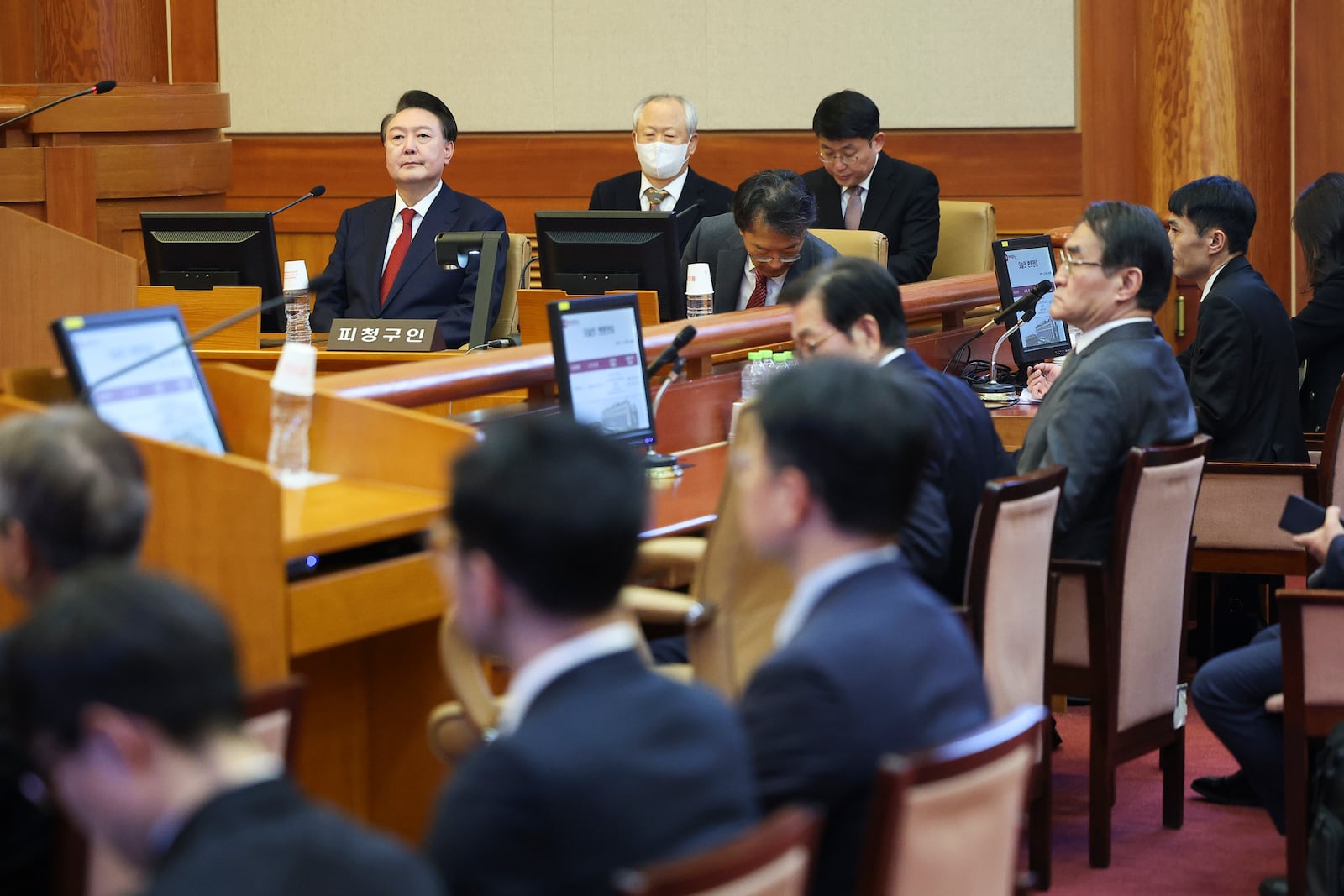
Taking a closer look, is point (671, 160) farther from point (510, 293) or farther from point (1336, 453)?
point (1336, 453)

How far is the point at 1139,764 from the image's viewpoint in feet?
13.2

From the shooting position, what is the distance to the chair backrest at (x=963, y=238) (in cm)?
663

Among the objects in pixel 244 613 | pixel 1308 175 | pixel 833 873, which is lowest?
pixel 833 873

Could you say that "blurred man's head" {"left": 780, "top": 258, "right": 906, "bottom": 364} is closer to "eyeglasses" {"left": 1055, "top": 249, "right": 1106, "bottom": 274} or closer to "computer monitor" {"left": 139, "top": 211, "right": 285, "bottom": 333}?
"eyeglasses" {"left": 1055, "top": 249, "right": 1106, "bottom": 274}

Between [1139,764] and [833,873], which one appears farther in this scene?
[1139,764]

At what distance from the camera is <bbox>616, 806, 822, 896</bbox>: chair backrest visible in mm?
1310

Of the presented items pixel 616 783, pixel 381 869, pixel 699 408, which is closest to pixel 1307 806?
pixel 699 408

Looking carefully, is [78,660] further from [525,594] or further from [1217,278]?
[1217,278]

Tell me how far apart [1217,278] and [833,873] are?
10.4ft

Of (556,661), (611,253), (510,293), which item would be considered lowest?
(556,661)

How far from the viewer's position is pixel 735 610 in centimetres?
259

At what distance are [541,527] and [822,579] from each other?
38 centimetres

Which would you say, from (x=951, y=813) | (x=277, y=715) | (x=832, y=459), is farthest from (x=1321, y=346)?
(x=277, y=715)

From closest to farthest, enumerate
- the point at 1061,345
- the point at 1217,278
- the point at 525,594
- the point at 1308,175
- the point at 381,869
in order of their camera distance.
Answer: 1. the point at 381,869
2. the point at 525,594
3. the point at 1217,278
4. the point at 1061,345
5. the point at 1308,175
